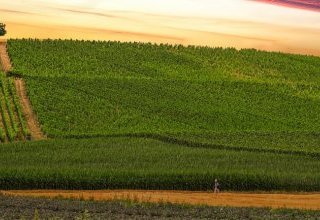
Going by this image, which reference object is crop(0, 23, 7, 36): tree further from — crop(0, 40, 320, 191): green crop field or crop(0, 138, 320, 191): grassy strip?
crop(0, 138, 320, 191): grassy strip

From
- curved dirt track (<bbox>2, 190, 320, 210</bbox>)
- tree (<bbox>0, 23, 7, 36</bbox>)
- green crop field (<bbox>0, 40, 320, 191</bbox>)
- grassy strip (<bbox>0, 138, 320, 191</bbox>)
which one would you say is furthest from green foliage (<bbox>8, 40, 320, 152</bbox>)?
curved dirt track (<bbox>2, 190, 320, 210</bbox>)

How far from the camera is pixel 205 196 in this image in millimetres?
50000

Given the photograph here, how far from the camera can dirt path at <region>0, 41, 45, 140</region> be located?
7312 cm

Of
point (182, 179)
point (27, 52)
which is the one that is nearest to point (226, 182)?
point (182, 179)

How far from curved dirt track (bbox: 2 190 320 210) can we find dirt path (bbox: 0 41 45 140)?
70.3 ft

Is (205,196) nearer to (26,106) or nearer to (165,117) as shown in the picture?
→ (165,117)

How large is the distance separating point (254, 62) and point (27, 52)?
29444 mm

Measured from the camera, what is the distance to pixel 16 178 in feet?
172

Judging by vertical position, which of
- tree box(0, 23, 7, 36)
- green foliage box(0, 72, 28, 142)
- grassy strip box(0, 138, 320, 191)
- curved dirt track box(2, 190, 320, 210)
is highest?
tree box(0, 23, 7, 36)

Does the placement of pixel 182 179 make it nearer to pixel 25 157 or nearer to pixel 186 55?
pixel 25 157

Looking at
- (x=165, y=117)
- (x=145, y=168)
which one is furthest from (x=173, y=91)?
(x=145, y=168)

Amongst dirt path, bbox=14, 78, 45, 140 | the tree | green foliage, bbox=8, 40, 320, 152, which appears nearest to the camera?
dirt path, bbox=14, 78, 45, 140

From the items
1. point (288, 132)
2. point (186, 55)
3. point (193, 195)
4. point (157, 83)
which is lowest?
point (193, 195)

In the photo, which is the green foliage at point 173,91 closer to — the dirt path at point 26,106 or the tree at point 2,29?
the dirt path at point 26,106
